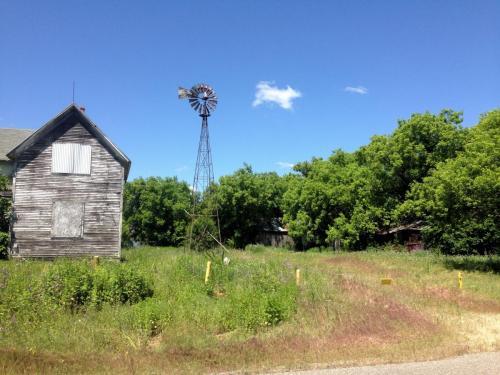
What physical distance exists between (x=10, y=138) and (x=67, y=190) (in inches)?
422

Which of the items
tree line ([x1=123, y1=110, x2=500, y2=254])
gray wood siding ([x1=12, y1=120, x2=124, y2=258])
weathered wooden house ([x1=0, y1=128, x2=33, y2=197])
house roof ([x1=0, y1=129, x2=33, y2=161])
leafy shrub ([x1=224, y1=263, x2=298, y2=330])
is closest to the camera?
leafy shrub ([x1=224, y1=263, x2=298, y2=330])

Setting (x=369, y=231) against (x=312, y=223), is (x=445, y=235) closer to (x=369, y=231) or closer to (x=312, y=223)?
(x=369, y=231)

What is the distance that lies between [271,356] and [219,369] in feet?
4.14

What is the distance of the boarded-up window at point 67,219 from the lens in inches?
886

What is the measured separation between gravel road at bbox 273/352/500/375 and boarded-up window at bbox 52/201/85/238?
17146mm

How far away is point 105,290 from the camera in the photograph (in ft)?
45.6

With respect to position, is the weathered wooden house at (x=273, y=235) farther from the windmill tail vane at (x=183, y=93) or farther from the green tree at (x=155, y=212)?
the windmill tail vane at (x=183, y=93)

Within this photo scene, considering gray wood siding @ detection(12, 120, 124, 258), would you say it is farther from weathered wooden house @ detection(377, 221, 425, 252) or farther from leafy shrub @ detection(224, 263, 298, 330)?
weathered wooden house @ detection(377, 221, 425, 252)

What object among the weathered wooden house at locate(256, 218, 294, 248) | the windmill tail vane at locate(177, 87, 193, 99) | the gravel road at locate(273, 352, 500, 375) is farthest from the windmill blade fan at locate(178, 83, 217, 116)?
the weathered wooden house at locate(256, 218, 294, 248)

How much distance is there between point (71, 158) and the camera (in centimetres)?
2288

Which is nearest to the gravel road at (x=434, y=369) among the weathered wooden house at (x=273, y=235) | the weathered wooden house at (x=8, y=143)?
the weathered wooden house at (x=8, y=143)

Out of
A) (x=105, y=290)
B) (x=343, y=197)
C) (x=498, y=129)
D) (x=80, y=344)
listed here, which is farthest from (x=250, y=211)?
(x=80, y=344)

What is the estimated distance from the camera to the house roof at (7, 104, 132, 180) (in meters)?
22.2

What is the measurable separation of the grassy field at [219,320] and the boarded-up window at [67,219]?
4615 mm
